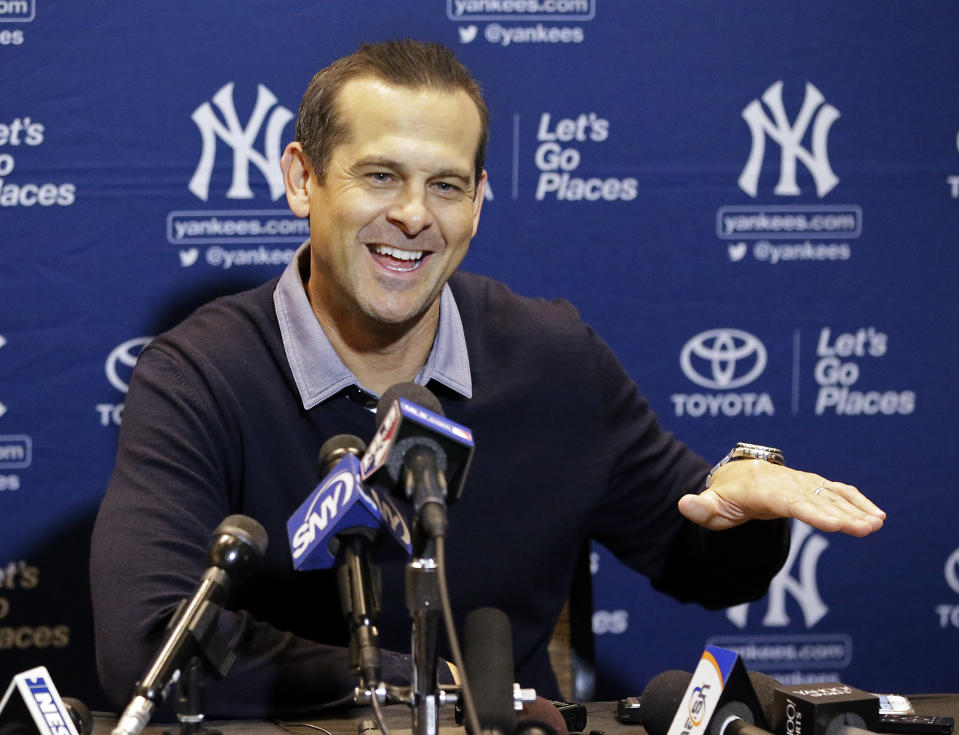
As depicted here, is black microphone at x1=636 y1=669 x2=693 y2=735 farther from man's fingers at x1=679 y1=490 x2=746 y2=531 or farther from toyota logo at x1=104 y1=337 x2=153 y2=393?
toyota logo at x1=104 y1=337 x2=153 y2=393

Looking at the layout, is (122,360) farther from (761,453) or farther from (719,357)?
(761,453)

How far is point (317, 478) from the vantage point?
2.00 metres

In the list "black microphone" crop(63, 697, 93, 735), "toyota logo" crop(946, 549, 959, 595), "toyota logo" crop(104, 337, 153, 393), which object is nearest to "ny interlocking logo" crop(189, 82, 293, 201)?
"toyota logo" crop(104, 337, 153, 393)

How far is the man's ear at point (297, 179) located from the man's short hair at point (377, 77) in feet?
0.16

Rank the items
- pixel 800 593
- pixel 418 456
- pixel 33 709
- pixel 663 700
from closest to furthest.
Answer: pixel 418 456 < pixel 33 709 < pixel 663 700 < pixel 800 593

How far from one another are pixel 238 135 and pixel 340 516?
1993 millimetres

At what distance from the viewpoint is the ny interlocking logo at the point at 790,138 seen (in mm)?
3020

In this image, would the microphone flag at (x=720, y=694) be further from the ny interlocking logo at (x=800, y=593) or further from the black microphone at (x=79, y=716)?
the ny interlocking logo at (x=800, y=593)

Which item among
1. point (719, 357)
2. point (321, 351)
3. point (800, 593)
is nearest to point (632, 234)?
point (719, 357)

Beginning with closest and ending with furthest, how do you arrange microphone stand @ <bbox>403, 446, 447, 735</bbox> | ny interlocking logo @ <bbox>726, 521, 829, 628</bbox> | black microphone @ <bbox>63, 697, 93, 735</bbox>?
microphone stand @ <bbox>403, 446, 447, 735</bbox> → black microphone @ <bbox>63, 697, 93, 735</bbox> → ny interlocking logo @ <bbox>726, 521, 829, 628</bbox>

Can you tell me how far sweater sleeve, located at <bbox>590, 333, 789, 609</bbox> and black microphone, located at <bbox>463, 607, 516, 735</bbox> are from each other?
1.10 meters

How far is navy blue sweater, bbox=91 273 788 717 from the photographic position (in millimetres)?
1668

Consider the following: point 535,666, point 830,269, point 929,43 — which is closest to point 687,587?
point 535,666

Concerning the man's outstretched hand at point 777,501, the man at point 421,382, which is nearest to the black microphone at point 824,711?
the man's outstretched hand at point 777,501
